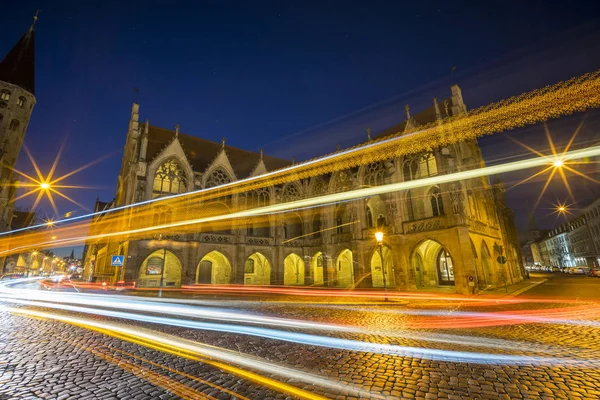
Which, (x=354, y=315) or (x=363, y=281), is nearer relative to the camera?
(x=354, y=315)

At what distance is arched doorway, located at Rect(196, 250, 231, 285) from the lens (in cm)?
2698

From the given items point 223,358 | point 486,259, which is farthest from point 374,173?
point 223,358

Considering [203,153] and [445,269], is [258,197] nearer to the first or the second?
[203,153]

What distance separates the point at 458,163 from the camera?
20656 mm

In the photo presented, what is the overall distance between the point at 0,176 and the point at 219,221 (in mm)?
34006

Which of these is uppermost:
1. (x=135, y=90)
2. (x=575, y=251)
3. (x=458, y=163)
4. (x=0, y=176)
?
(x=135, y=90)

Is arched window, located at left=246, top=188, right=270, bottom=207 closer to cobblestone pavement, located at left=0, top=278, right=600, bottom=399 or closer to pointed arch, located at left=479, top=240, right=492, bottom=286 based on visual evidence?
pointed arch, located at left=479, top=240, right=492, bottom=286

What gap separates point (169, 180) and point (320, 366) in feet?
81.1

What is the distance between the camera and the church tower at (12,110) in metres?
38.2

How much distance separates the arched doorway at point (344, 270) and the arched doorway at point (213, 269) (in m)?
10.7

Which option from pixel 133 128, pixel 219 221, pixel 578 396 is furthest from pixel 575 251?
pixel 133 128

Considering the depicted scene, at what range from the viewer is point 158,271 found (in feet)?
80.7

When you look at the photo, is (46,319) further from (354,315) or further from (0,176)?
(0,176)

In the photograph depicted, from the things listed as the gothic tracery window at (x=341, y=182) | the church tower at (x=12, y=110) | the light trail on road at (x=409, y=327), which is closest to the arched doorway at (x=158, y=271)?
the light trail on road at (x=409, y=327)
